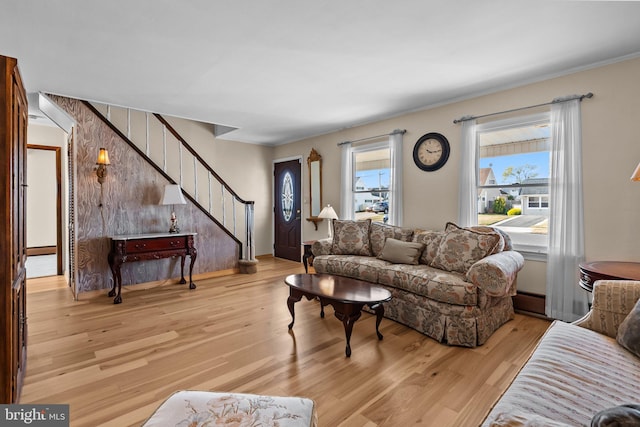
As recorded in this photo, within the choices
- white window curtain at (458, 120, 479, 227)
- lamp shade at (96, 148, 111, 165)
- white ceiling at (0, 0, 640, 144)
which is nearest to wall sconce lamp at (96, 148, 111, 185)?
lamp shade at (96, 148, 111, 165)

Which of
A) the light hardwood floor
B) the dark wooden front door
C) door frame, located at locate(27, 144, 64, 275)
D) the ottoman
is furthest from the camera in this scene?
the dark wooden front door

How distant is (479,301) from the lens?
2.61 m

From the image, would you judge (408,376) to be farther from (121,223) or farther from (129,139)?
(129,139)

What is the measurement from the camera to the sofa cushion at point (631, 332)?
1.48 m

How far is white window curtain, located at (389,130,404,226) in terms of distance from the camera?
4.39 metres

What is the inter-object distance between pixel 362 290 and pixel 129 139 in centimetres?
396

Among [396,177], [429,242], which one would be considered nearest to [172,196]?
[396,177]

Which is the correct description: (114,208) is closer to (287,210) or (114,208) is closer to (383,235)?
(287,210)

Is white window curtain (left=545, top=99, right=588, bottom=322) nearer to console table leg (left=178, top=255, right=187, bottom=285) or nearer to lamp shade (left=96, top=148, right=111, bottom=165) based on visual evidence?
console table leg (left=178, top=255, right=187, bottom=285)

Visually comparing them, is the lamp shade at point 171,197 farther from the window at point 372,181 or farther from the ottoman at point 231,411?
the ottoman at point 231,411

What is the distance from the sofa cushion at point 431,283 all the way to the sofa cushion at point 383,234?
523 mm

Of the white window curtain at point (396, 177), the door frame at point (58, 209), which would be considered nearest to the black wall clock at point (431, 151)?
the white window curtain at point (396, 177)

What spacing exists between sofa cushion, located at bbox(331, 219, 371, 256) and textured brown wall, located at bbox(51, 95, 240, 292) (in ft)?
7.35

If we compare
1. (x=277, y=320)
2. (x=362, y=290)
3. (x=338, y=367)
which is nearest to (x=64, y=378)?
(x=277, y=320)
